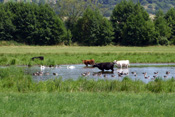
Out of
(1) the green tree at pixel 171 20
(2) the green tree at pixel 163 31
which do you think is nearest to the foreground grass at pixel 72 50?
(2) the green tree at pixel 163 31

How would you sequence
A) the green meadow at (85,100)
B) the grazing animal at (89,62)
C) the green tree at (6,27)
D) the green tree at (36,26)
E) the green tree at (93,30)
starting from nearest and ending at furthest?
the green meadow at (85,100)
the grazing animal at (89,62)
the green tree at (6,27)
the green tree at (36,26)
the green tree at (93,30)

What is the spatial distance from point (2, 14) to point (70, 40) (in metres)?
16.0

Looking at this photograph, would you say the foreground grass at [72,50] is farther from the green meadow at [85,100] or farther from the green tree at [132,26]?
the green meadow at [85,100]

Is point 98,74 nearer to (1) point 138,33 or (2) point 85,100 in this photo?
(2) point 85,100

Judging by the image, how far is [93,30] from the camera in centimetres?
7488

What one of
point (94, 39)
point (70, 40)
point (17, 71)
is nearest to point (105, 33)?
point (94, 39)

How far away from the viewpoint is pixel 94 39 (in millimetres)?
74188

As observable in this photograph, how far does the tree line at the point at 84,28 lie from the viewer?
2815 inches

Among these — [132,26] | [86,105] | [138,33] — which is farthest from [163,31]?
[86,105]

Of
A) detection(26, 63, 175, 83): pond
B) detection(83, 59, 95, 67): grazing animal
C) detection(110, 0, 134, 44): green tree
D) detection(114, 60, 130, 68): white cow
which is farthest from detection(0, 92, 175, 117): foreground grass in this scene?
detection(110, 0, 134, 44): green tree

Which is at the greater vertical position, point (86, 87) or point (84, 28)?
point (84, 28)

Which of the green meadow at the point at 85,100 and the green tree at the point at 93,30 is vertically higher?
the green tree at the point at 93,30

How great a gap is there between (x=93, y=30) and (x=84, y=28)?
12.6ft

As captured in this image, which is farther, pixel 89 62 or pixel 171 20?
pixel 171 20
